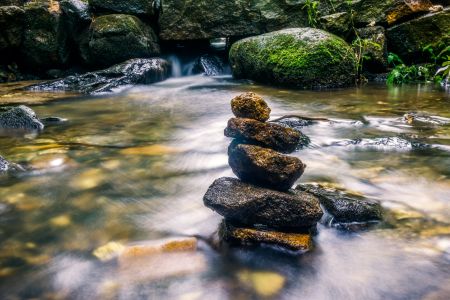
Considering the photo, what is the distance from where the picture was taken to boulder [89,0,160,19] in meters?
11.0

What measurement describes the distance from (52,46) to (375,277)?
36.1 feet

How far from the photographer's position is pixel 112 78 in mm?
9477


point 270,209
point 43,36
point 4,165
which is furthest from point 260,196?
point 43,36

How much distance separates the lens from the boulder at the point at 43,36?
1059 centimetres

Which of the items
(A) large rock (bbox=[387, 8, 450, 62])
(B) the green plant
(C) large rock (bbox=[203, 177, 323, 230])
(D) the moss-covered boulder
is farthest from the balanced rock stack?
(A) large rock (bbox=[387, 8, 450, 62])

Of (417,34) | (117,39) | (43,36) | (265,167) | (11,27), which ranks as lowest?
(265,167)

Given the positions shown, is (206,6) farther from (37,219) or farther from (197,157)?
(37,219)

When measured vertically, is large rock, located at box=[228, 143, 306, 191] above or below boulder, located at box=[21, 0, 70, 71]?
below

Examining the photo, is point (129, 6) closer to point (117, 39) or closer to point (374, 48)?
point (117, 39)

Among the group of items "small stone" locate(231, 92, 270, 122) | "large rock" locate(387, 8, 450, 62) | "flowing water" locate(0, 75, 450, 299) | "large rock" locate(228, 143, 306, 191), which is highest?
"large rock" locate(387, 8, 450, 62)

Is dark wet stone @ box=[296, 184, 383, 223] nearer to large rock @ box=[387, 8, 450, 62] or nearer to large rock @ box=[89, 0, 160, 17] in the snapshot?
large rock @ box=[387, 8, 450, 62]

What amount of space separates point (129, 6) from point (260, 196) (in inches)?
395

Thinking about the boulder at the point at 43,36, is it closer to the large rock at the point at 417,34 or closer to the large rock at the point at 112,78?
the large rock at the point at 112,78

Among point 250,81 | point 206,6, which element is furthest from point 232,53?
point 206,6
